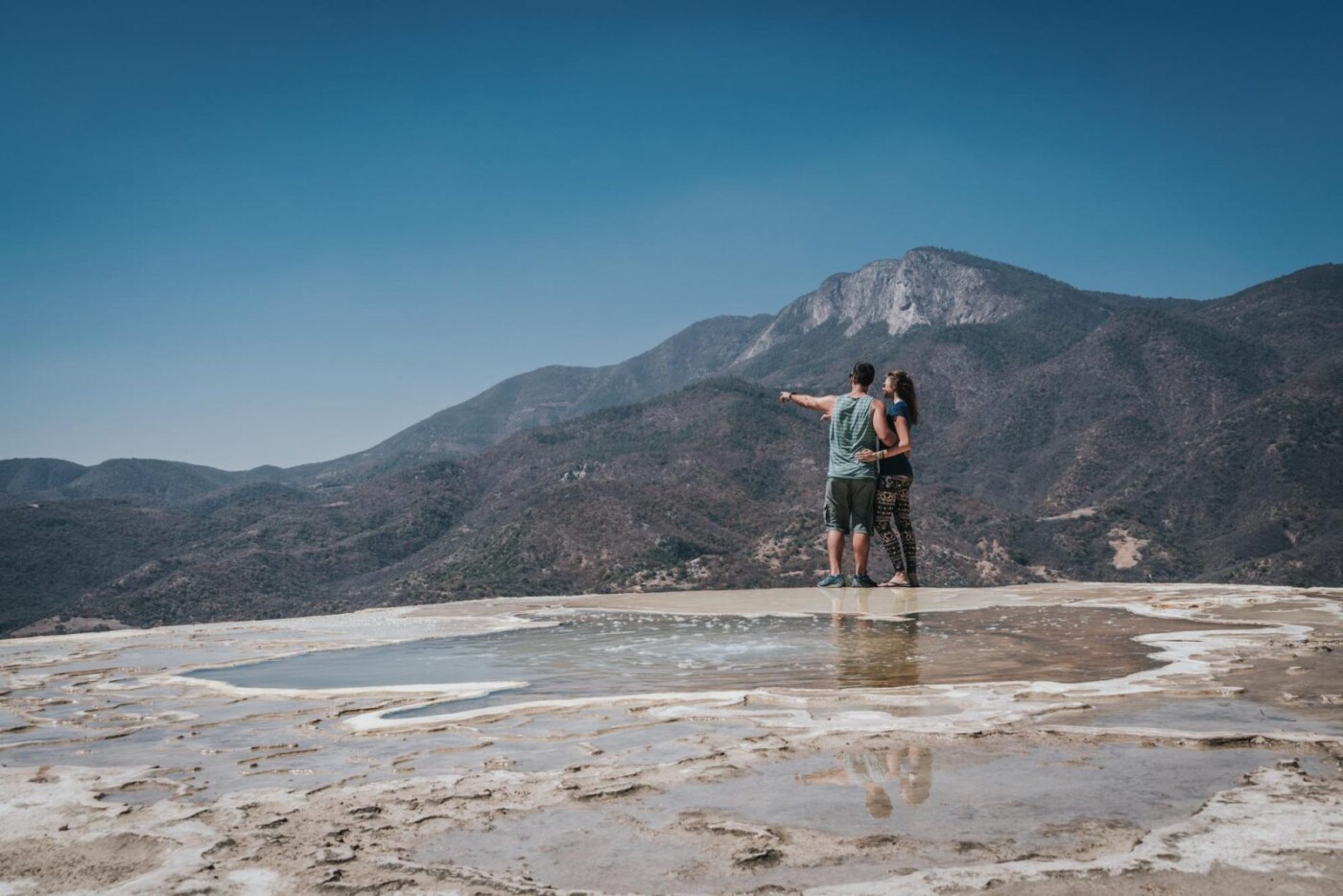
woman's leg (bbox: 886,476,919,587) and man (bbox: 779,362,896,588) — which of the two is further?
woman's leg (bbox: 886,476,919,587)

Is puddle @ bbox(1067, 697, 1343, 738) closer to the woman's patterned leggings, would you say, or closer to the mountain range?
the woman's patterned leggings

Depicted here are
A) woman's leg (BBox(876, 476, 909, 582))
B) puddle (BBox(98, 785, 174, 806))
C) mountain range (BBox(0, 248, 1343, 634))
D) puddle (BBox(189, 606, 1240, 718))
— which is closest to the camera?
puddle (BBox(98, 785, 174, 806))

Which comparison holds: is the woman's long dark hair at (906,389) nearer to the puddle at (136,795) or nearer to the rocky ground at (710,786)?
the rocky ground at (710,786)

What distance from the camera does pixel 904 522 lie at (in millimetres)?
10023

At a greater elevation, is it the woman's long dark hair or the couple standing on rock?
the woman's long dark hair

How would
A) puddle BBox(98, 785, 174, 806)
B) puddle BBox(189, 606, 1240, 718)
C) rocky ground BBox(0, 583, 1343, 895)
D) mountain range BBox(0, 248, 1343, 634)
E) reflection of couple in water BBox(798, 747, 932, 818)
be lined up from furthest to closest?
mountain range BBox(0, 248, 1343, 634) < puddle BBox(189, 606, 1240, 718) < puddle BBox(98, 785, 174, 806) < reflection of couple in water BBox(798, 747, 932, 818) < rocky ground BBox(0, 583, 1343, 895)

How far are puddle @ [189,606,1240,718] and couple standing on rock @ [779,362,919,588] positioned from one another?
1.85 m

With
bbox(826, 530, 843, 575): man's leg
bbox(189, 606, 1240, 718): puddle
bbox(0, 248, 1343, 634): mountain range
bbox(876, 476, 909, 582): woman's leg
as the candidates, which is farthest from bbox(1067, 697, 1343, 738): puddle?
bbox(0, 248, 1343, 634): mountain range

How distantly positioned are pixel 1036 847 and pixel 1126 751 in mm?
1077

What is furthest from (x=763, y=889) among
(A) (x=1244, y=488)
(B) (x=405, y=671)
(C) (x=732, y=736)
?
(A) (x=1244, y=488)

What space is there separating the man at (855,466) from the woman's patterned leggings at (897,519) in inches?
3.6

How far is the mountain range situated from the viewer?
7588 cm

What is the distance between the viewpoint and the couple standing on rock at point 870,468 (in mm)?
9711

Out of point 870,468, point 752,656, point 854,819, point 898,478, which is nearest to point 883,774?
point 854,819
